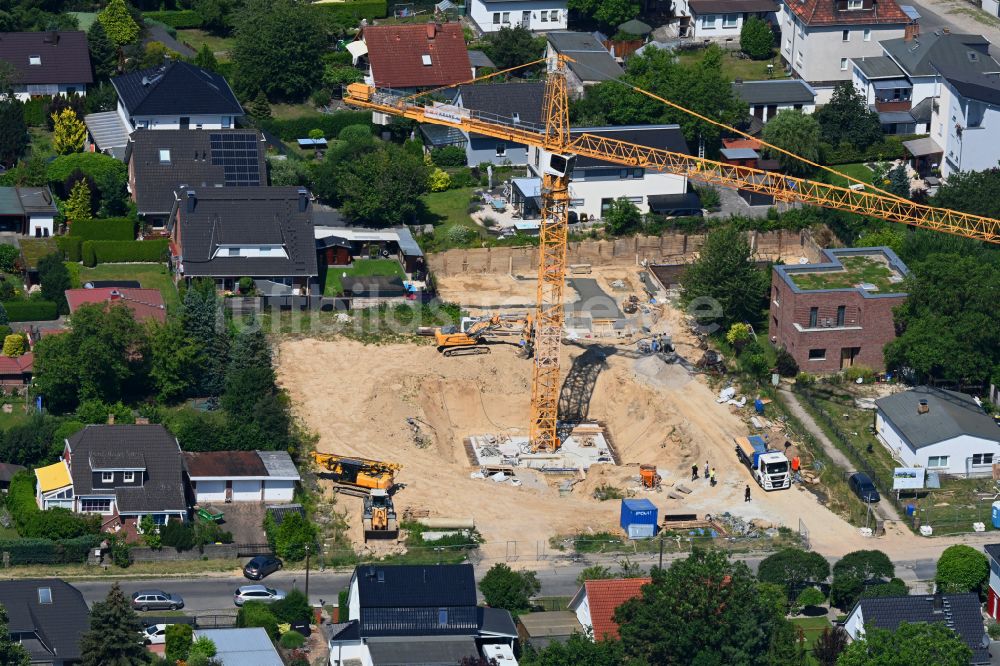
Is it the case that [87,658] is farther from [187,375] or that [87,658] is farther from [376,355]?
[376,355]

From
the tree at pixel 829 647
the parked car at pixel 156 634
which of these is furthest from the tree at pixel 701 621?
the parked car at pixel 156 634

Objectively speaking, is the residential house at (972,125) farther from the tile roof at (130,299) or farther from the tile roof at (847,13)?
the tile roof at (130,299)

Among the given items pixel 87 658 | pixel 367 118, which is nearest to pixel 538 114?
pixel 367 118

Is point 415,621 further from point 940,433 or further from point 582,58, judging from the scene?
point 582,58

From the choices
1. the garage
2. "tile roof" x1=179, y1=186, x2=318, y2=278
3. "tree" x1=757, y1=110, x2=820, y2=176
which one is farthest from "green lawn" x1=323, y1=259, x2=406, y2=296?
"tree" x1=757, y1=110, x2=820, y2=176

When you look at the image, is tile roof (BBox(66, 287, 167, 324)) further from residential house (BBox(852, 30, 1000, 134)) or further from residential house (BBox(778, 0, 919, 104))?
residential house (BBox(852, 30, 1000, 134))

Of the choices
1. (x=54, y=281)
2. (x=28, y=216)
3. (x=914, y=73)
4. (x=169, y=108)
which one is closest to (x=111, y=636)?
(x=54, y=281)
